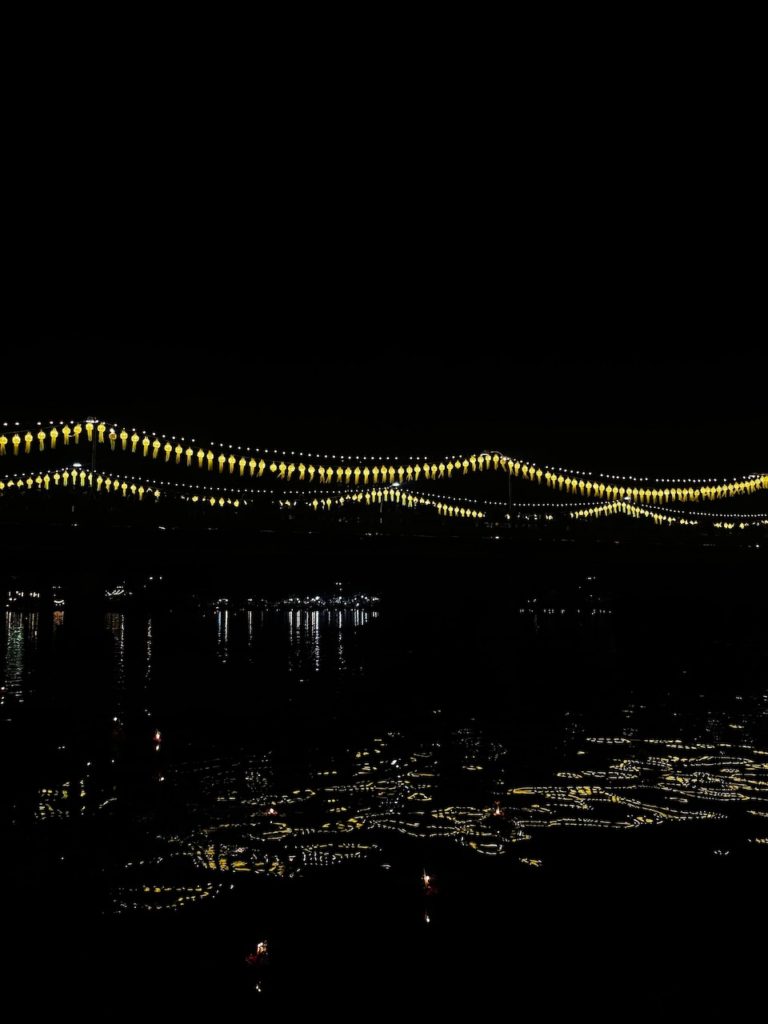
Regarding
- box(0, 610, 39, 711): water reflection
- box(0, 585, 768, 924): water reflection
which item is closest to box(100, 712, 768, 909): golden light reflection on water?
box(0, 585, 768, 924): water reflection

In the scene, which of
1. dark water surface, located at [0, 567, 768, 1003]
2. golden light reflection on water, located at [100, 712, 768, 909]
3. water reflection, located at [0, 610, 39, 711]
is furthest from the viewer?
water reflection, located at [0, 610, 39, 711]

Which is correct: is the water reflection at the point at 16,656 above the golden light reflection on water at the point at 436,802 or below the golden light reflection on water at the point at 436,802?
above

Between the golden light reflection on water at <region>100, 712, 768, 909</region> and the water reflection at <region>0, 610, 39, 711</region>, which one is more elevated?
the water reflection at <region>0, 610, 39, 711</region>

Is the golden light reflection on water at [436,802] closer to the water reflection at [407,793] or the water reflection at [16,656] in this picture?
the water reflection at [407,793]

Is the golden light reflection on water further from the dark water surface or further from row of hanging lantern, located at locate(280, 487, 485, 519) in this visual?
row of hanging lantern, located at locate(280, 487, 485, 519)

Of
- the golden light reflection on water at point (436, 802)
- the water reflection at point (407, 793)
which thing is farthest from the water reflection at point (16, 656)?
the golden light reflection on water at point (436, 802)

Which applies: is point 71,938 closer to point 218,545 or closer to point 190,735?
point 190,735

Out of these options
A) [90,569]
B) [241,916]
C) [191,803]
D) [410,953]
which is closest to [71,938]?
[241,916]

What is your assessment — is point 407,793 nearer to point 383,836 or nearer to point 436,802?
point 436,802
